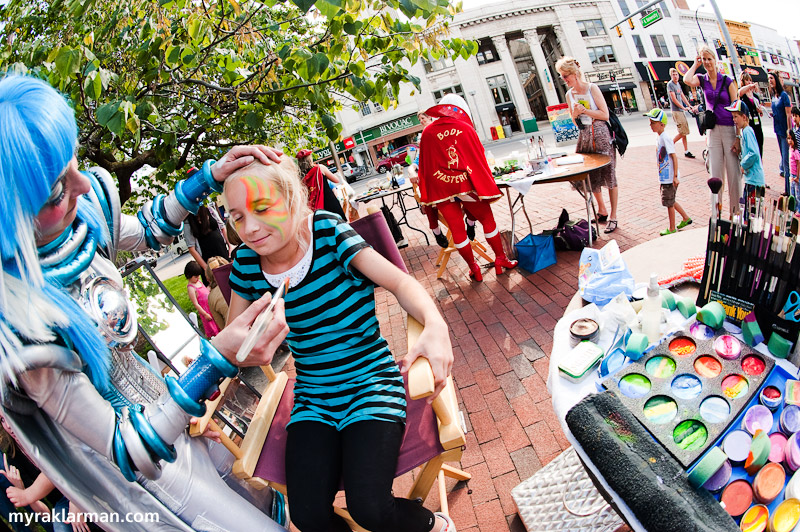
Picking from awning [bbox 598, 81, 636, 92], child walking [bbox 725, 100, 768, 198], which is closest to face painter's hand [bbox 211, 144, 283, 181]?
child walking [bbox 725, 100, 768, 198]

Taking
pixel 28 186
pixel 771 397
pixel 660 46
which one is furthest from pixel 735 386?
pixel 660 46

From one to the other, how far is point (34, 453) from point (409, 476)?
6.12ft

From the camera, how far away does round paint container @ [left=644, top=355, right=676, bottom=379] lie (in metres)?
1.26

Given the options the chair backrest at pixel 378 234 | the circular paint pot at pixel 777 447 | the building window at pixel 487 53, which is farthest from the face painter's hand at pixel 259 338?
the building window at pixel 487 53

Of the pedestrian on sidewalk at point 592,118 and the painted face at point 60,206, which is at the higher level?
the painted face at point 60,206

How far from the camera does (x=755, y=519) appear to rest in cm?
99

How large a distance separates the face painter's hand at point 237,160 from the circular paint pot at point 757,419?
1747mm

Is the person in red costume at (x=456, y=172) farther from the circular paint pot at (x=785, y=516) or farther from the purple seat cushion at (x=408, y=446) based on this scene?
the circular paint pot at (x=785, y=516)

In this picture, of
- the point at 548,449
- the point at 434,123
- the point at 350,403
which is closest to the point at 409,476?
the point at 548,449

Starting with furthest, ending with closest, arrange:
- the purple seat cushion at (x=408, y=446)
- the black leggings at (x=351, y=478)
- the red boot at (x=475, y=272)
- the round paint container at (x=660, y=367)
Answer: the red boot at (x=475, y=272) → the purple seat cushion at (x=408, y=446) → the black leggings at (x=351, y=478) → the round paint container at (x=660, y=367)

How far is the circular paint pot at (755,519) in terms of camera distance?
97cm

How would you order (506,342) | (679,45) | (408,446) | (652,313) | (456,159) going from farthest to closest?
(679,45)
(456,159)
(506,342)
(408,446)
(652,313)

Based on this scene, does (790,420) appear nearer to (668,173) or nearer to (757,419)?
(757,419)

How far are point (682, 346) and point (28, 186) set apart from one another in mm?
1898
